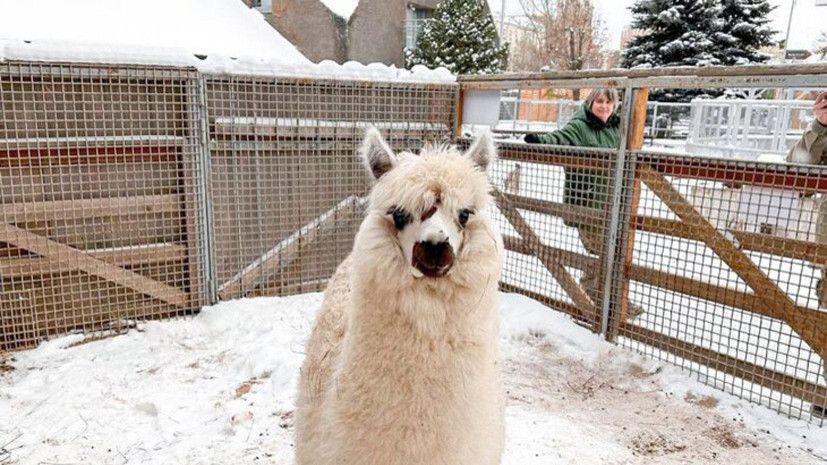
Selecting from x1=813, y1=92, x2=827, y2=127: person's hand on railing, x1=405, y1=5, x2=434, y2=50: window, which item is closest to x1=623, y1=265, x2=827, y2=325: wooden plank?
x1=813, y1=92, x2=827, y2=127: person's hand on railing

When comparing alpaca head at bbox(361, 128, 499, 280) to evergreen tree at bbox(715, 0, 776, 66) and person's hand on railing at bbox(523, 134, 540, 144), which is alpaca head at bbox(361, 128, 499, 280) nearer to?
person's hand on railing at bbox(523, 134, 540, 144)

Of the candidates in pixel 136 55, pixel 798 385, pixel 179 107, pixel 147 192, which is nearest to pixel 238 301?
pixel 147 192

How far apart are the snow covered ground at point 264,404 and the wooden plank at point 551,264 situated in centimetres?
24

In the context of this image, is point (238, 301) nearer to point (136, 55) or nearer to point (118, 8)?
point (136, 55)

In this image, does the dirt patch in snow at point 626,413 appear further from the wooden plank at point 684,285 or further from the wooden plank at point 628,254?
the wooden plank at point 684,285

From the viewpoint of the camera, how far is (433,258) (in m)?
2.03

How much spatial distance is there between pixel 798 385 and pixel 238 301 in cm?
476

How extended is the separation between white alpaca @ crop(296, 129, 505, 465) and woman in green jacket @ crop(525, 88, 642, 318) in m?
3.02

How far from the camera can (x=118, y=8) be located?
6.80 meters

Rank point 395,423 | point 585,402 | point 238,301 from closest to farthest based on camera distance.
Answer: point 395,423, point 585,402, point 238,301

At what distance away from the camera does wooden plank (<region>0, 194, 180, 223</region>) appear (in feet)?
15.2

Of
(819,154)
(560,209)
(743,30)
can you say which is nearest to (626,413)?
(560,209)

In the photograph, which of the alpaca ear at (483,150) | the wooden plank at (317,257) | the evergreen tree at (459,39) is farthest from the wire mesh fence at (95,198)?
the evergreen tree at (459,39)

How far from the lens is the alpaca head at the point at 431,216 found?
80.8 inches
